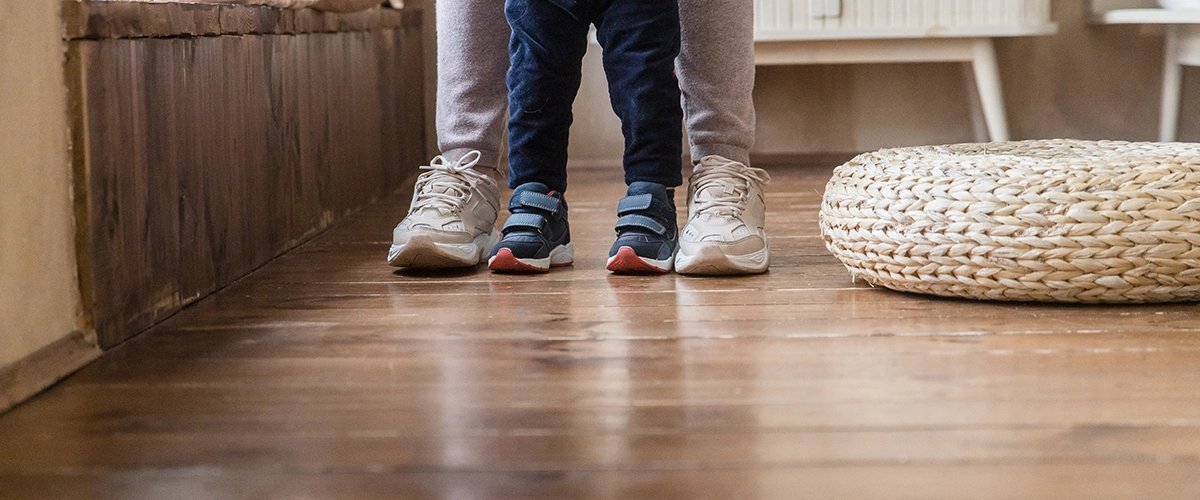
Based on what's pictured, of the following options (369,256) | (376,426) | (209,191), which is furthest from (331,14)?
(376,426)

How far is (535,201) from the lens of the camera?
48.5 inches

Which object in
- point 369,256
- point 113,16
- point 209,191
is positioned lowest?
point 369,256

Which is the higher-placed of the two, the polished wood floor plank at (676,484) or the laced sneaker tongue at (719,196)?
the laced sneaker tongue at (719,196)

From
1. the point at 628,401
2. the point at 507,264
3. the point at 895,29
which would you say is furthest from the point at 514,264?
the point at 895,29

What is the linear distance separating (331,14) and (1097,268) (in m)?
1.15

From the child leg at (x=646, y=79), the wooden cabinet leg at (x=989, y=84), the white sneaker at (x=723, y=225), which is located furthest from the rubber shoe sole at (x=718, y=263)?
the wooden cabinet leg at (x=989, y=84)

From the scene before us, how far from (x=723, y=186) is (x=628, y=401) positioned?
535 mm

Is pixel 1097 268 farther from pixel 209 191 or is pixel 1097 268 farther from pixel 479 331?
pixel 209 191

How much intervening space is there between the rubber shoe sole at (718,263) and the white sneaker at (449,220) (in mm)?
241

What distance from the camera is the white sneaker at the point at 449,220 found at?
4.00 feet

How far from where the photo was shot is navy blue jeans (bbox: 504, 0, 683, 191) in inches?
46.0

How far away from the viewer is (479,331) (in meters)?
0.96

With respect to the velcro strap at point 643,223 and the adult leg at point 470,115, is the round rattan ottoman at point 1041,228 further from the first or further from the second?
the adult leg at point 470,115

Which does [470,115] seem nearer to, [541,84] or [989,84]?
[541,84]
